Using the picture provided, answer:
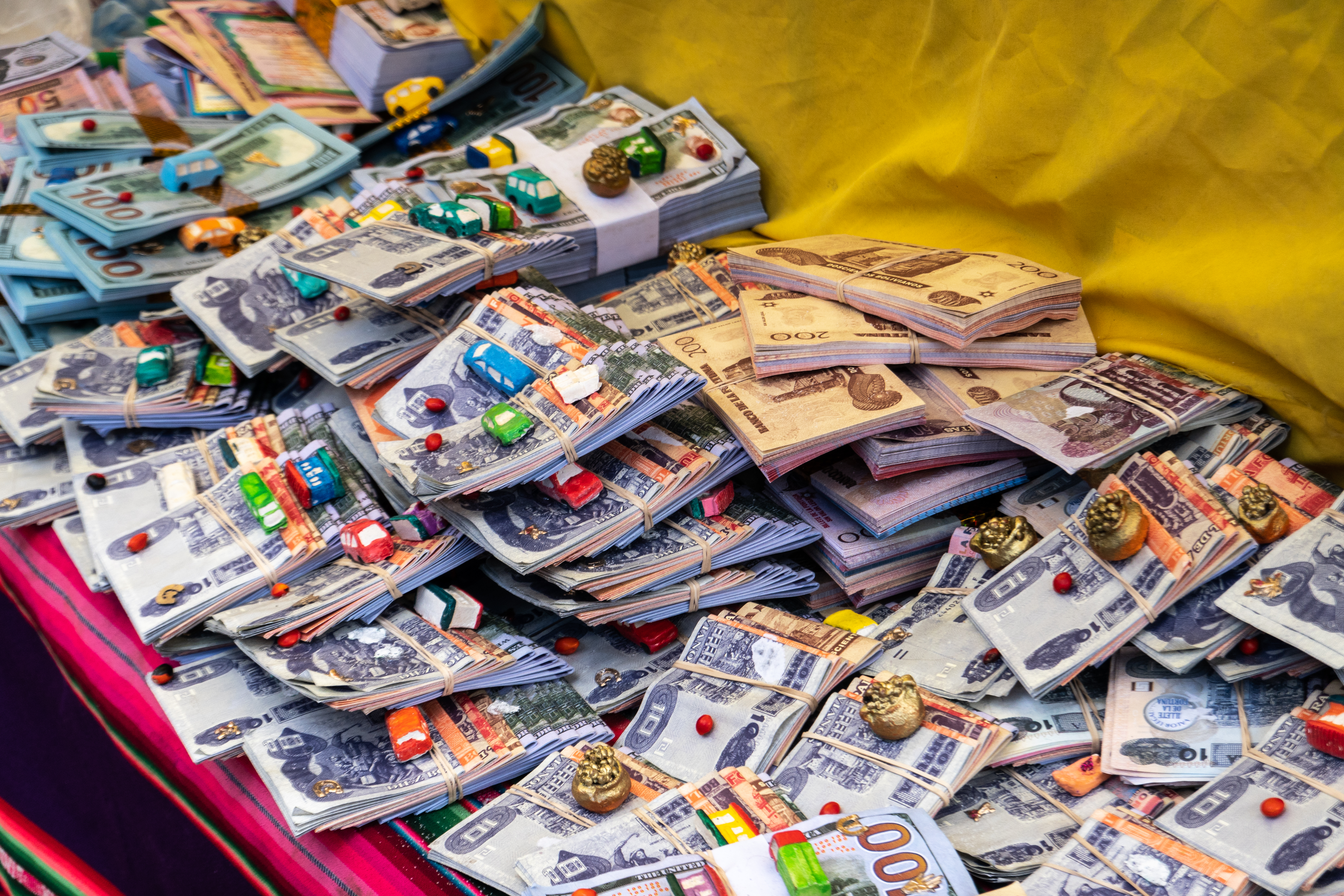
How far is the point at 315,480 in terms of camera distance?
9.21 ft

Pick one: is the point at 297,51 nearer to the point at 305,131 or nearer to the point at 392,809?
the point at 305,131

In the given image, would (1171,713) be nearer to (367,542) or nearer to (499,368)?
(499,368)

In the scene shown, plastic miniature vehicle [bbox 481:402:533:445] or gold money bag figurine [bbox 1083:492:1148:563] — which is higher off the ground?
gold money bag figurine [bbox 1083:492:1148:563]

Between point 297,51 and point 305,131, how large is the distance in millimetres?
776

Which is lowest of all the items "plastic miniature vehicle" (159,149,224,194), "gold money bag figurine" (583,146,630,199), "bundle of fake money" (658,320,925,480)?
"plastic miniature vehicle" (159,149,224,194)

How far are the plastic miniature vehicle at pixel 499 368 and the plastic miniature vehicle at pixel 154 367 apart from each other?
112 centimetres

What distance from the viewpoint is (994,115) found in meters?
2.96

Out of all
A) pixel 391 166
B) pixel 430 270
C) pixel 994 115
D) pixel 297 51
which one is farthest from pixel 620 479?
pixel 297 51

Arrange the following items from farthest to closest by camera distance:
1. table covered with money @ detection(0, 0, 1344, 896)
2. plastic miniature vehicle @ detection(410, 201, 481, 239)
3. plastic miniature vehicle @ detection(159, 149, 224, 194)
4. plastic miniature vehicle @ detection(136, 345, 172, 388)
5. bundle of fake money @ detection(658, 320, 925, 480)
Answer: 1. plastic miniature vehicle @ detection(159, 149, 224, 194)
2. plastic miniature vehicle @ detection(136, 345, 172, 388)
3. plastic miniature vehicle @ detection(410, 201, 481, 239)
4. bundle of fake money @ detection(658, 320, 925, 480)
5. table covered with money @ detection(0, 0, 1344, 896)

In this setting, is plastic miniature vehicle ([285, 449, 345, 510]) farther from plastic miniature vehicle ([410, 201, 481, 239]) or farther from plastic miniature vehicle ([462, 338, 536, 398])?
plastic miniature vehicle ([410, 201, 481, 239])

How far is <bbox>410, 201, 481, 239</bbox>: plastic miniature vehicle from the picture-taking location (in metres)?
3.16

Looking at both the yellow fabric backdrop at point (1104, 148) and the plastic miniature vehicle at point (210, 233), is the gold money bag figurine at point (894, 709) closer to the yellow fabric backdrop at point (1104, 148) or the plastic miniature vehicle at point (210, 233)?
the yellow fabric backdrop at point (1104, 148)

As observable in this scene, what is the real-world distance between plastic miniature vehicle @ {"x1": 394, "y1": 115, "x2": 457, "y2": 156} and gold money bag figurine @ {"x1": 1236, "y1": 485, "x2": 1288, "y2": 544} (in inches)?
127

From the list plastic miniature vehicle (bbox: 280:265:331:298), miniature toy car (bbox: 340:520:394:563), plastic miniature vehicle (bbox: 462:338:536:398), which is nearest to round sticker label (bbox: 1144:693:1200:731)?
plastic miniature vehicle (bbox: 462:338:536:398)
